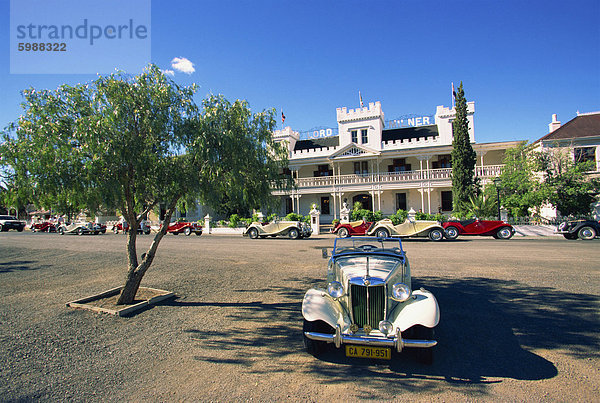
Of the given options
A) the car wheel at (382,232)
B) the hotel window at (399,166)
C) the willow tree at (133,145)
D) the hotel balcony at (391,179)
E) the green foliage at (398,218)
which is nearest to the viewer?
the willow tree at (133,145)

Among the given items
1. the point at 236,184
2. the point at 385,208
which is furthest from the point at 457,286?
the point at 385,208

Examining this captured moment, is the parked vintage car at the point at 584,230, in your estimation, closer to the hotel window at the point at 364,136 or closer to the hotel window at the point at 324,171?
the hotel window at the point at 364,136

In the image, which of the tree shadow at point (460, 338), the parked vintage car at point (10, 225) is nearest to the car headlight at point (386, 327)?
the tree shadow at point (460, 338)

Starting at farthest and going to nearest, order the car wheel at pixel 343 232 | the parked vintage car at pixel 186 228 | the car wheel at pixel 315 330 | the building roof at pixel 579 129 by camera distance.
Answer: the parked vintage car at pixel 186 228
the building roof at pixel 579 129
the car wheel at pixel 343 232
the car wheel at pixel 315 330

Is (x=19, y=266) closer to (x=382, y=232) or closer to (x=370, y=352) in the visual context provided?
(x=370, y=352)

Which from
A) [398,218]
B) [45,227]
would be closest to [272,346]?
[398,218]

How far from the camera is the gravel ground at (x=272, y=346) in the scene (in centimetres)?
313

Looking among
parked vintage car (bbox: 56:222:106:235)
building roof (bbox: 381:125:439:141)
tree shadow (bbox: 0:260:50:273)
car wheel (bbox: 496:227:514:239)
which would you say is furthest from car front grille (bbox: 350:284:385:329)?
parked vintage car (bbox: 56:222:106:235)

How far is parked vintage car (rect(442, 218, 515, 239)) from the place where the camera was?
17.2 m

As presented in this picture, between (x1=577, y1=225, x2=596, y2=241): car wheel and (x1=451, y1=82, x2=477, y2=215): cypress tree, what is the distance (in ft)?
26.4

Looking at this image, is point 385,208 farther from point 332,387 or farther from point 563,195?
point 332,387

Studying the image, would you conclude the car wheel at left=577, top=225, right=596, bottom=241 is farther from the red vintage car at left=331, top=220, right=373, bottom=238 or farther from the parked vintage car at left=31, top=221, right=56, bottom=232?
the parked vintage car at left=31, top=221, right=56, bottom=232

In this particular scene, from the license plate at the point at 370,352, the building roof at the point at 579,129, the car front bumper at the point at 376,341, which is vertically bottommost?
the license plate at the point at 370,352

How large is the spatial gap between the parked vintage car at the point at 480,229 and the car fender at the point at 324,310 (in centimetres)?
1532
